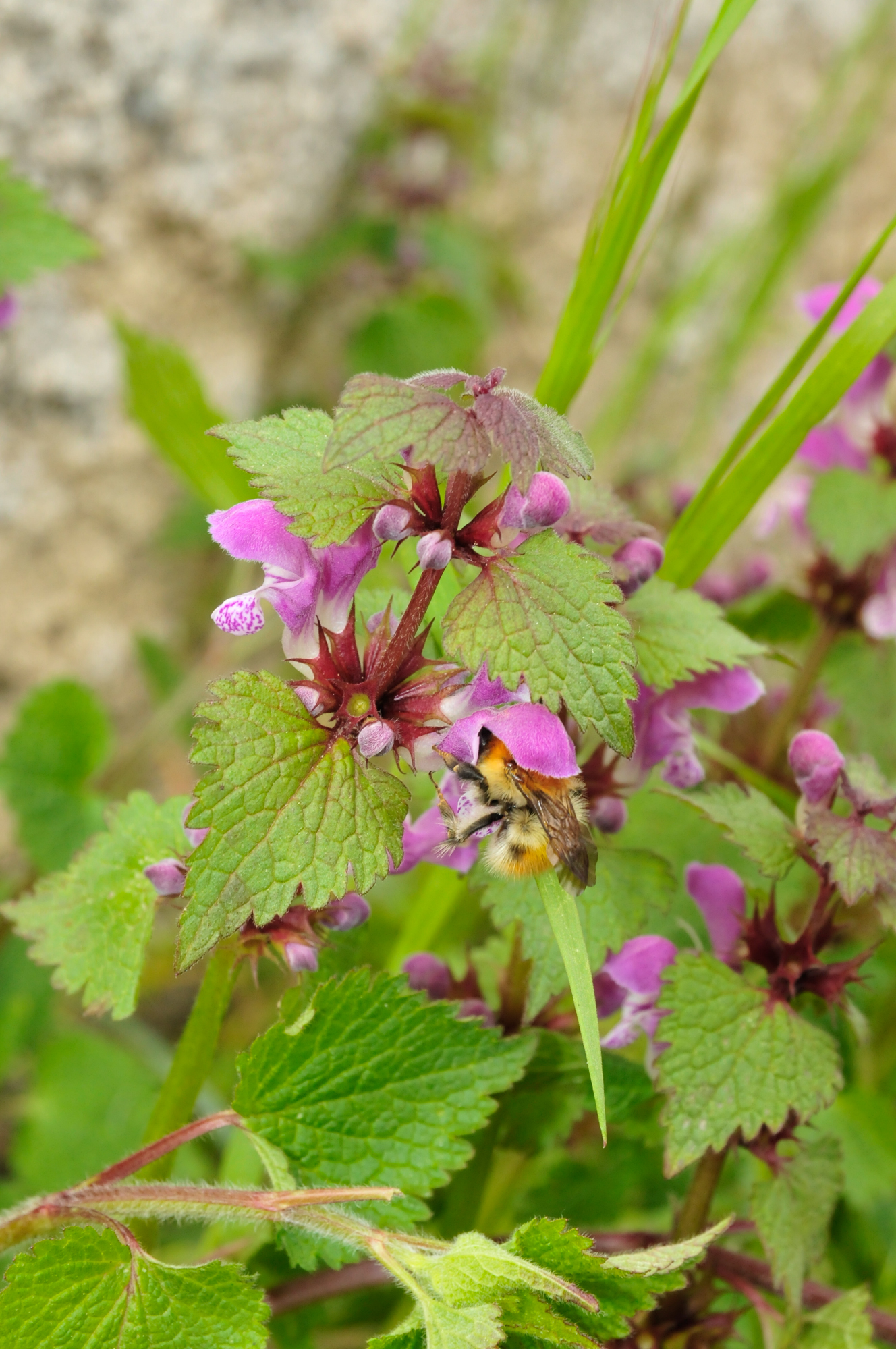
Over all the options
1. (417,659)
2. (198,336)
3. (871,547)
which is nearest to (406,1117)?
(417,659)

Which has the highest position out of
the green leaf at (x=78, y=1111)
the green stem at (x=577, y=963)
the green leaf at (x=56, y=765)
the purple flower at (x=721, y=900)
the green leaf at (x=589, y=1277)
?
the green stem at (x=577, y=963)

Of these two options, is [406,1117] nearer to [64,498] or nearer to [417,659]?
[417,659]

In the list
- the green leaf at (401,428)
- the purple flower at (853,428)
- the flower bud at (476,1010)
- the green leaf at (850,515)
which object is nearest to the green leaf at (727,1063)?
the flower bud at (476,1010)

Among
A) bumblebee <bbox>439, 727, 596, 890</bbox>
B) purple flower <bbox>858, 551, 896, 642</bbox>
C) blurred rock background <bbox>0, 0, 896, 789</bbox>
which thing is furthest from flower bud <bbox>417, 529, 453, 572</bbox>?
blurred rock background <bbox>0, 0, 896, 789</bbox>

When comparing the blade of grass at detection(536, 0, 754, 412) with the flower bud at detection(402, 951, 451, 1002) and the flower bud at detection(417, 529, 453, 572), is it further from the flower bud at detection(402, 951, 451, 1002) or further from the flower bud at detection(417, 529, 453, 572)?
the flower bud at detection(402, 951, 451, 1002)

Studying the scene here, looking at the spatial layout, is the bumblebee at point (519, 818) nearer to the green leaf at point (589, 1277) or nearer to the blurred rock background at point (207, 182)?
the green leaf at point (589, 1277)

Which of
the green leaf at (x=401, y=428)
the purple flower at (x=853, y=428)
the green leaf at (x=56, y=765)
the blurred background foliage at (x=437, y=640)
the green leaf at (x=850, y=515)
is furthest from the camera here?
the green leaf at (x=56, y=765)
